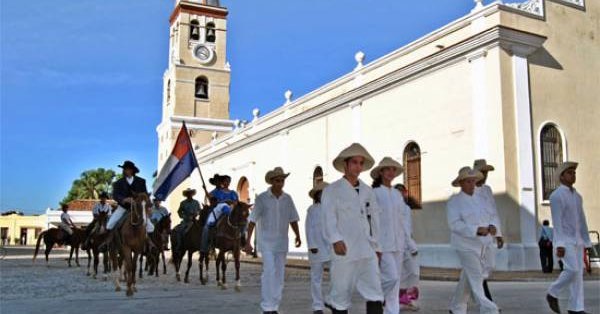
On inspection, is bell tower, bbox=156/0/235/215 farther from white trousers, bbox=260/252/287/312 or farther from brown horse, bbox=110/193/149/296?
white trousers, bbox=260/252/287/312

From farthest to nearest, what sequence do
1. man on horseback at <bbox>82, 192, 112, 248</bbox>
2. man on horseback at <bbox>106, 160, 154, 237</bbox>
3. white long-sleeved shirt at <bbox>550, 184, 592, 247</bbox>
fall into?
man on horseback at <bbox>82, 192, 112, 248</bbox> < man on horseback at <bbox>106, 160, 154, 237</bbox> < white long-sleeved shirt at <bbox>550, 184, 592, 247</bbox>

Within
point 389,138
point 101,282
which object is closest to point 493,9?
point 389,138

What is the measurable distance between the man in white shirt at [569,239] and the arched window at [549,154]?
10324 mm

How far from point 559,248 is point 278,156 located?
74.2ft

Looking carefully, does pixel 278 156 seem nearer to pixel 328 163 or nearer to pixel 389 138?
pixel 328 163

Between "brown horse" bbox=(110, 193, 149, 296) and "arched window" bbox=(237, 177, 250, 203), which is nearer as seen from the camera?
"brown horse" bbox=(110, 193, 149, 296)

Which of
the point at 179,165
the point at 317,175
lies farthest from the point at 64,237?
the point at 317,175

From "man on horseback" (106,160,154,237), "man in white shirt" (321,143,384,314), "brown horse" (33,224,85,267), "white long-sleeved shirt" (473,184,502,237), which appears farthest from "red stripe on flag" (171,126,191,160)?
"man in white shirt" (321,143,384,314)

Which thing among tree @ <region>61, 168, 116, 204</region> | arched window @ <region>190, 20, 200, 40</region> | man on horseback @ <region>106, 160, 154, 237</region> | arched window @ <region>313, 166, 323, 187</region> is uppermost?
arched window @ <region>190, 20, 200, 40</region>

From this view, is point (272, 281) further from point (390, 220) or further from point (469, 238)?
point (469, 238)

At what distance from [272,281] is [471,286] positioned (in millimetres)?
2451

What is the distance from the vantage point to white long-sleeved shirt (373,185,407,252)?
6784 millimetres

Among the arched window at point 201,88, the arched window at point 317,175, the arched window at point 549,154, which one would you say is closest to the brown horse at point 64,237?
the arched window at point 317,175

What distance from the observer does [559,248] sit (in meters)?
7.09
